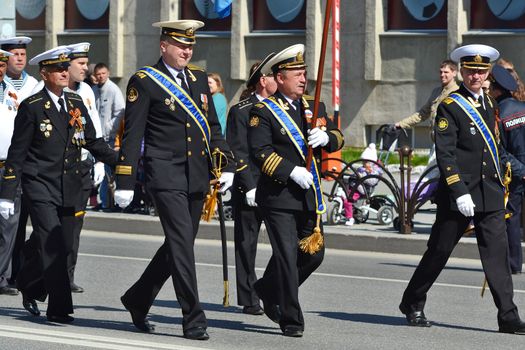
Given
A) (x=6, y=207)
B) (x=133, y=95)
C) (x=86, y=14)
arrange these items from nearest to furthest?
(x=133, y=95), (x=6, y=207), (x=86, y=14)

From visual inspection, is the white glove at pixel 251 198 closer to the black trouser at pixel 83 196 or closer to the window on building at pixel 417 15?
the black trouser at pixel 83 196

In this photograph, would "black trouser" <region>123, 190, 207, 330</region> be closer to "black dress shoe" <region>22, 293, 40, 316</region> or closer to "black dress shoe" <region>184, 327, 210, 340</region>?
"black dress shoe" <region>184, 327, 210, 340</region>

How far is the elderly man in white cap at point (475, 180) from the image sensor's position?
998 cm

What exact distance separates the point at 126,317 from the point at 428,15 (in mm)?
19055

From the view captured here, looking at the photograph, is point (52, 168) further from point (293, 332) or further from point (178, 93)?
point (293, 332)

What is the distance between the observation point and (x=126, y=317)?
35.0 feet

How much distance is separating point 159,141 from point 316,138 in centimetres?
101

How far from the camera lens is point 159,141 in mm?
9633

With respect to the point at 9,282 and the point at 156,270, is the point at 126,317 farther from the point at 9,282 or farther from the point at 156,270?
the point at 9,282

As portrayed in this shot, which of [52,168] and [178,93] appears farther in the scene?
[52,168]

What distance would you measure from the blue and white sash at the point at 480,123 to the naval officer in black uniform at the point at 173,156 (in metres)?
1.68

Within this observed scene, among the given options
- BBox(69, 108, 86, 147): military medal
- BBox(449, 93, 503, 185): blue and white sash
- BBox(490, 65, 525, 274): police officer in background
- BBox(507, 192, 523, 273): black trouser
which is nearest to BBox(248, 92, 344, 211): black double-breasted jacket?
BBox(449, 93, 503, 185): blue and white sash

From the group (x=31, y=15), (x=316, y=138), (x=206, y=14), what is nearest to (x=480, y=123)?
(x=316, y=138)

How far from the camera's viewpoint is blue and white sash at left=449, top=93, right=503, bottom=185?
33.1 ft
